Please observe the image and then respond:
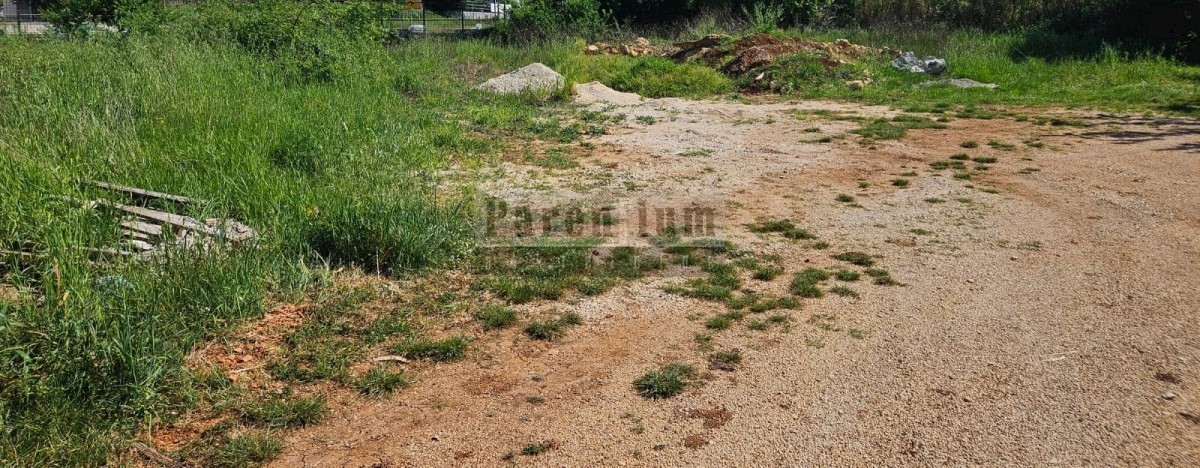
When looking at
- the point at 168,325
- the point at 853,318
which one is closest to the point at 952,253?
the point at 853,318

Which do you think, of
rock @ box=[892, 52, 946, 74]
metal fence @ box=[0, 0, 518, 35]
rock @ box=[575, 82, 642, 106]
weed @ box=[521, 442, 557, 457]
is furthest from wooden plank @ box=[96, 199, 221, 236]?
metal fence @ box=[0, 0, 518, 35]

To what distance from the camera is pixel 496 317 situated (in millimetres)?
4320

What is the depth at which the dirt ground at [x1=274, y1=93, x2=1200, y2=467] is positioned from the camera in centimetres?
318

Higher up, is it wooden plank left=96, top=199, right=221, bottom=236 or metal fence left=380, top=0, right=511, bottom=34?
metal fence left=380, top=0, right=511, bottom=34

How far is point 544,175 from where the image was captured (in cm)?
766

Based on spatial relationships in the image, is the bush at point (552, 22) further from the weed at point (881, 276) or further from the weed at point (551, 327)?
the weed at point (551, 327)

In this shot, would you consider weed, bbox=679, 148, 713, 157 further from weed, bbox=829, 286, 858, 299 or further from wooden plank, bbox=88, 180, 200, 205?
wooden plank, bbox=88, 180, 200, 205

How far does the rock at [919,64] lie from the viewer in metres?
14.8

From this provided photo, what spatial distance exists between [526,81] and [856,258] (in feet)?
29.0

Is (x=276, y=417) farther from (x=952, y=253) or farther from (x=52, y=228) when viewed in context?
(x=952, y=253)

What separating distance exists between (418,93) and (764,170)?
237 inches

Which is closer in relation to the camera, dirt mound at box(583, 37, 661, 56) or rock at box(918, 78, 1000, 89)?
rock at box(918, 78, 1000, 89)

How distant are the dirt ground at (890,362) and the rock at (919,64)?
815cm

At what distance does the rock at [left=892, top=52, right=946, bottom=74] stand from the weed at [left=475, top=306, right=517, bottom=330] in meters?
12.4
